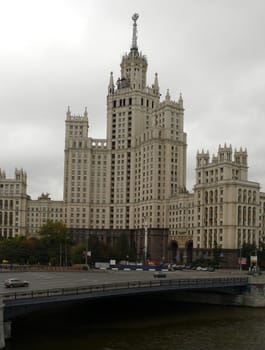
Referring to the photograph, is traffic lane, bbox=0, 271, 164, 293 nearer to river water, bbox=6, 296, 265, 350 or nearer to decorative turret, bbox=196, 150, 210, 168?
river water, bbox=6, 296, 265, 350

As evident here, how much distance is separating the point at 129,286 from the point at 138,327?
6.23 metres

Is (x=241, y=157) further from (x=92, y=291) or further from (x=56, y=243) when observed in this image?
(x=92, y=291)

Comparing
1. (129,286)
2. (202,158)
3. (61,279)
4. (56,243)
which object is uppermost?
(202,158)

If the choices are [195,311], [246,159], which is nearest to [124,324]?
[195,311]

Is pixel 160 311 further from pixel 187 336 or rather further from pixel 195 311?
pixel 187 336

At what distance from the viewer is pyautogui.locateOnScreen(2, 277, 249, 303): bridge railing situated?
62.8 meters

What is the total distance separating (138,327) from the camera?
78.1m

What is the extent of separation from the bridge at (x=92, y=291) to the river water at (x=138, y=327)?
13.4 ft

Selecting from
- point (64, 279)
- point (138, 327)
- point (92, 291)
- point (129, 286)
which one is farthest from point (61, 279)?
point (92, 291)

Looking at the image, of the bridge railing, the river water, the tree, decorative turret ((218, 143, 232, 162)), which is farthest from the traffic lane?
decorative turret ((218, 143, 232, 162))

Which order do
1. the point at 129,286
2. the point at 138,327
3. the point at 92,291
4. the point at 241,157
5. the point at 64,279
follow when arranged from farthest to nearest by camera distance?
the point at 241,157, the point at 64,279, the point at 129,286, the point at 138,327, the point at 92,291

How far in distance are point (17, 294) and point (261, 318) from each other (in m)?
45.3

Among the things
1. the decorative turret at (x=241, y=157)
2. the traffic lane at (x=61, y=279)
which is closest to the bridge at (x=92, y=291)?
the traffic lane at (x=61, y=279)

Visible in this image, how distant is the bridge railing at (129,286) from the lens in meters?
62.8
